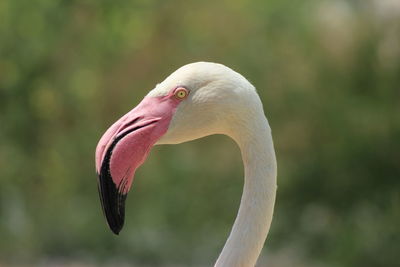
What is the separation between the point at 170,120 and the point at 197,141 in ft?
20.5

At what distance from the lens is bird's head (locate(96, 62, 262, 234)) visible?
8.76ft

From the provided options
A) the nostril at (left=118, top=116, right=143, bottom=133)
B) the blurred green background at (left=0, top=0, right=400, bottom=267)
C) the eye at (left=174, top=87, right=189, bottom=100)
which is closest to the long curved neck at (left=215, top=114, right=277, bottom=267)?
the eye at (left=174, top=87, right=189, bottom=100)

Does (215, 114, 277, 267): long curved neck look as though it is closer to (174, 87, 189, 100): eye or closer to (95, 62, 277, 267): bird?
(95, 62, 277, 267): bird

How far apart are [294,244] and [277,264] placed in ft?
1.25

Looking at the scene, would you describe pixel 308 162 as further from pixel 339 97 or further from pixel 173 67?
pixel 173 67

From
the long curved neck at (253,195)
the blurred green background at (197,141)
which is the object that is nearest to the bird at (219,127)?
the long curved neck at (253,195)

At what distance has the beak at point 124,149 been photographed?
266 cm

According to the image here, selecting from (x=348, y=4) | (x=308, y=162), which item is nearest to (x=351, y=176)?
(x=308, y=162)

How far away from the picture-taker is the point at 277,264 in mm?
7688

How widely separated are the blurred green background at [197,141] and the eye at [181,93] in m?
5.01

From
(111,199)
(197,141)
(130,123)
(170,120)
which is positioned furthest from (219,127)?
(197,141)

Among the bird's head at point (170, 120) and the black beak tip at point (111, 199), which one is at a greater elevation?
the bird's head at point (170, 120)

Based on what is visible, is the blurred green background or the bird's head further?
the blurred green background

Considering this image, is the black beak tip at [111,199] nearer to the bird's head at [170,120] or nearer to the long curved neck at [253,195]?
the bird's head at [170,120]
